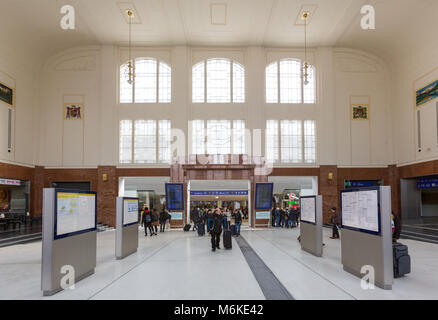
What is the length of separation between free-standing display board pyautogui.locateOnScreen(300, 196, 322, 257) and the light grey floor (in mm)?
291

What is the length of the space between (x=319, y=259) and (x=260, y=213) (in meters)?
11.1

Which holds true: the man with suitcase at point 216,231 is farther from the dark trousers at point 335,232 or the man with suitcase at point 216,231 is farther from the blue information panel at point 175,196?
the blue information panel at point 175,196

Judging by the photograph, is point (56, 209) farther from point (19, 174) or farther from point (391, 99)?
point (391, 99)

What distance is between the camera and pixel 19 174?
19.1m

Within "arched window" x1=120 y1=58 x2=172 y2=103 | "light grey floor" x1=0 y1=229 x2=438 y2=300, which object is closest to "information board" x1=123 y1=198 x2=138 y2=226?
"light grey floor" x1=0 y1=229 x2=438 y2=300

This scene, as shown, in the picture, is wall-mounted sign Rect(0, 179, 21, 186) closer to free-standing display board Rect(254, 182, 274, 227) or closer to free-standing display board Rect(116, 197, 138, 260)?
free-standing display board Rect(116, 197, 138, 260)

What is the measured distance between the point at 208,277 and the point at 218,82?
53.5 ft

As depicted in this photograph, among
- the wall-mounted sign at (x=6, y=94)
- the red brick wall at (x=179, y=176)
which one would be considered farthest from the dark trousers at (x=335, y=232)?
the wall-mounted sign at (x=6, y=94)

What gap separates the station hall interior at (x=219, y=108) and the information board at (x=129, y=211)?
7340 mm

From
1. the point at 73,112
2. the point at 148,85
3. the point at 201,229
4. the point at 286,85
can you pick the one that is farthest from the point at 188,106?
the point at 201,229

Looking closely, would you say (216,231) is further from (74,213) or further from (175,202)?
(175,202)

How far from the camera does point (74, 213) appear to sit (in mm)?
6531

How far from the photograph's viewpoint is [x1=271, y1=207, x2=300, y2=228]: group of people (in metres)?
19.4
